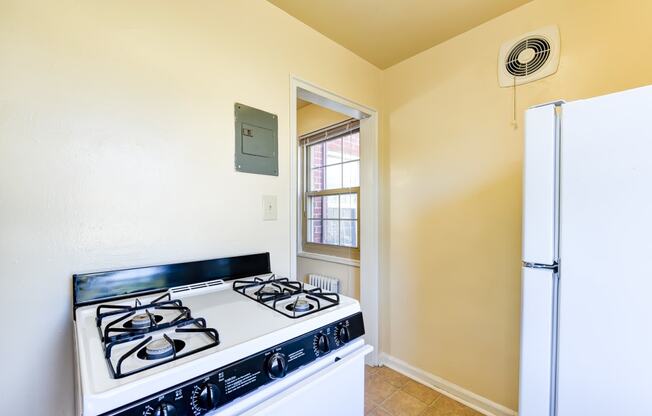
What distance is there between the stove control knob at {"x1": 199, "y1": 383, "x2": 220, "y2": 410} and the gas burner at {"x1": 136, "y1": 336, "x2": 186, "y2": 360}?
115 mm

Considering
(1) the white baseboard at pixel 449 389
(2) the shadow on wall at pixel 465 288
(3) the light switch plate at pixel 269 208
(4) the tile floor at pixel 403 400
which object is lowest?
(4) the tile floor at pixel 403 400

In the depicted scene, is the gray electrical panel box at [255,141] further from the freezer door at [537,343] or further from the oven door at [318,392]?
the freezer door at [537,343]

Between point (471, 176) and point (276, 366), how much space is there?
162 centimetres

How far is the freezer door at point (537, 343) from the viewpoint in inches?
37.4

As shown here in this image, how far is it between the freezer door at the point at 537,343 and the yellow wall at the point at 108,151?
1189 millimetres

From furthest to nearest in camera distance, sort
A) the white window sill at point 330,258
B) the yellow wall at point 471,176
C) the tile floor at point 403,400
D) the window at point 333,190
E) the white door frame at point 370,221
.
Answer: the window at point 333,190
the white window sill at point 330,258
the white door frame at point 370,221
the tile floor at point 403,400
the yellow wall at point 471,176

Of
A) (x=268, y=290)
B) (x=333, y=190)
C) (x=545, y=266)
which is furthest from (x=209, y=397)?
(x=333, y=190)

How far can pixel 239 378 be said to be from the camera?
705 mm

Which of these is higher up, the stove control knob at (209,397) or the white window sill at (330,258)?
the stove control knob at (209,397)

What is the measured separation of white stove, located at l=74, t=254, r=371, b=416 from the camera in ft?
1.97

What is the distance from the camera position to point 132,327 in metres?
0.81

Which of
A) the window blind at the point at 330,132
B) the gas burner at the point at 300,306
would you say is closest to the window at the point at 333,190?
the window blind at the point at 330,132

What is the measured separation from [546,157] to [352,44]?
1519mm

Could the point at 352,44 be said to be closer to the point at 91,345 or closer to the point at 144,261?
the point at 144,261
